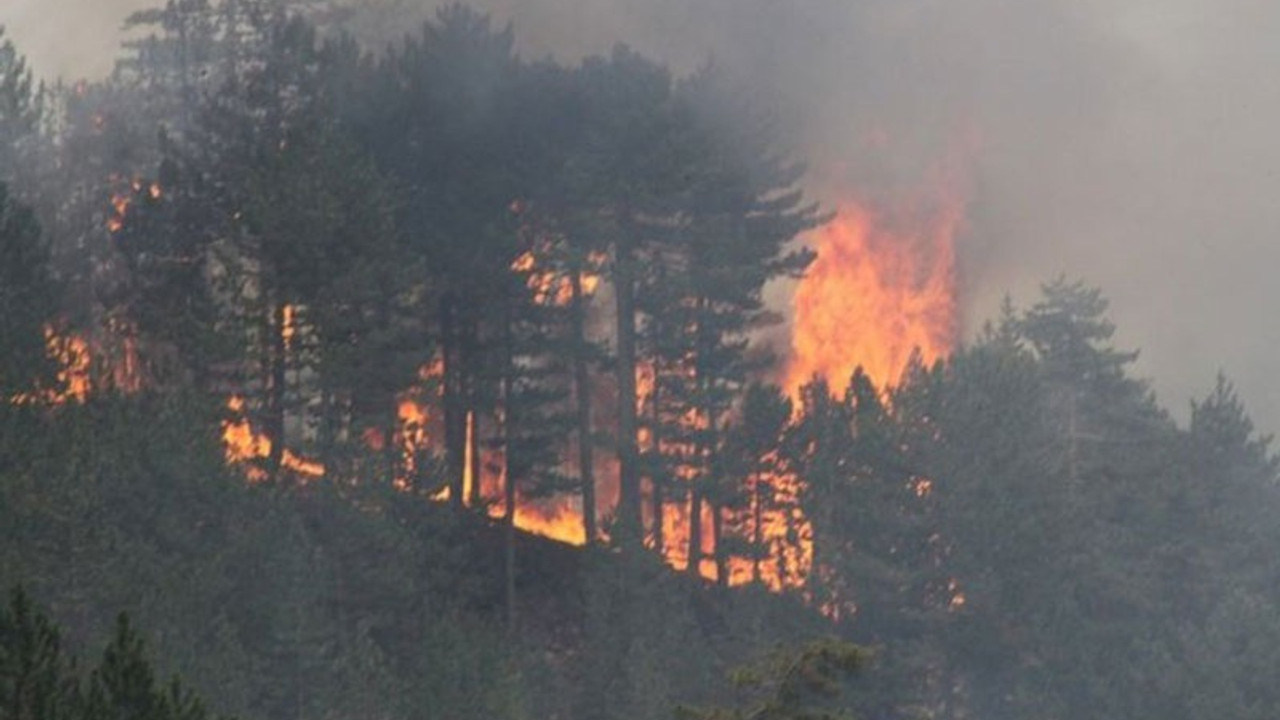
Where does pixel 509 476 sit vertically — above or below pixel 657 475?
below

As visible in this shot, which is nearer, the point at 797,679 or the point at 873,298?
the point at 797,679

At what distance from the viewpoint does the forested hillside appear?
58.0m

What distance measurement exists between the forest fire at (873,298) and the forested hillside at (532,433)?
24.6ft

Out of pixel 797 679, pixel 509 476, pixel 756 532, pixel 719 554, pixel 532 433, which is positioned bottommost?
pixel 797 679

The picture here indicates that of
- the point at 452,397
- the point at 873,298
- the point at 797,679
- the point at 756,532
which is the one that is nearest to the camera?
the point at 797,679

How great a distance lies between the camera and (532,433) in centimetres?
7769

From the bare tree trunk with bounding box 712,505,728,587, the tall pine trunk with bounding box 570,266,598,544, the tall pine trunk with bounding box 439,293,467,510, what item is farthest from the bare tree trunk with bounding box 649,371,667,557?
the tall pine trunk with bounding box 439,293,467,510

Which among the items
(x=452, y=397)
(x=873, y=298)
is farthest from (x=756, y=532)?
(x=873, y=298)

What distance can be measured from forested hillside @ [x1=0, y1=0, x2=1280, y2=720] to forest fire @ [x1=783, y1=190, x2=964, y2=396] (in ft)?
24.6

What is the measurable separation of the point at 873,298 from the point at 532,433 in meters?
25.8

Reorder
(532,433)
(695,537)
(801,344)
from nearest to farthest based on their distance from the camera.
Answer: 1. (532,433)
2. (695,537)
3. (801,344)

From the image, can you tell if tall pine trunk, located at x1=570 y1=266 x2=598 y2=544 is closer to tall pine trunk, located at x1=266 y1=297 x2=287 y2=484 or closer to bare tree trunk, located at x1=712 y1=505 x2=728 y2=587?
bare tree trunk, located at x1=712 y1=505 x2=728 y2=587

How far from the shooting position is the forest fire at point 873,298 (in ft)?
317

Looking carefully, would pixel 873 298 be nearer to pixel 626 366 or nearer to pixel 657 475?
pixel 626 366
